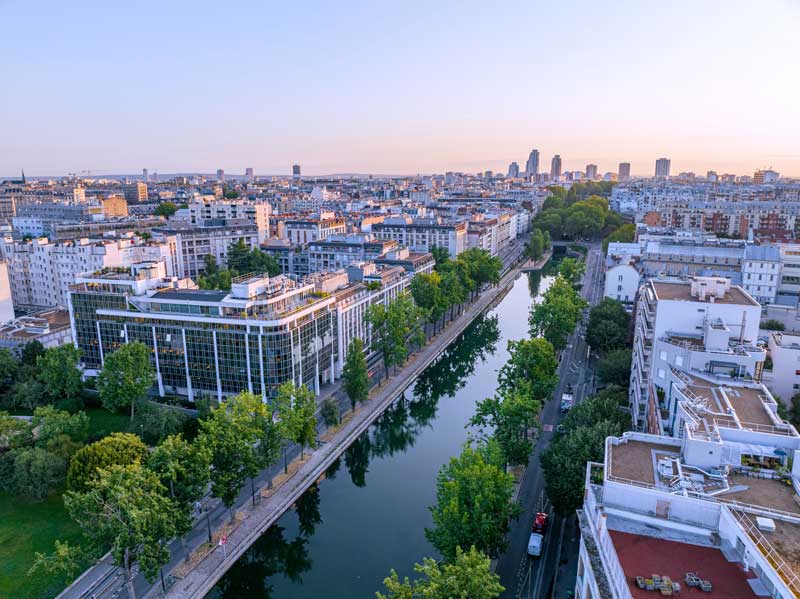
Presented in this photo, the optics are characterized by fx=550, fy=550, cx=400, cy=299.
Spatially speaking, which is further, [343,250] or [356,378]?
[343,250]

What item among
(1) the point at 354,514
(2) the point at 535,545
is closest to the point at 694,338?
(2) the point at 535,545

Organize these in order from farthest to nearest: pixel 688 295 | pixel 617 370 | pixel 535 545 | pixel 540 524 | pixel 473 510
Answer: pixel 617 370 → pixel 688 295 → pixel 540 524 → pixel 535 545 → pixel 473 510

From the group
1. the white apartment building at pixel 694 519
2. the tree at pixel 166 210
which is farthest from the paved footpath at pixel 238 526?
the tree at pixel 166 210

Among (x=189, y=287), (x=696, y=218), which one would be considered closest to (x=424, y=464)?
(x=189, y=287)

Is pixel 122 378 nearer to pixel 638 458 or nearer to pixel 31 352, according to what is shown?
pixel 31 352

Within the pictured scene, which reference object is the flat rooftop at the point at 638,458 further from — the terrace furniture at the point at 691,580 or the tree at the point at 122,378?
the tree at the point at 122,378

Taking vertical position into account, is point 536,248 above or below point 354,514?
above

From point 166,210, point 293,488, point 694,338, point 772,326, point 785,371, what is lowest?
point 293,488
